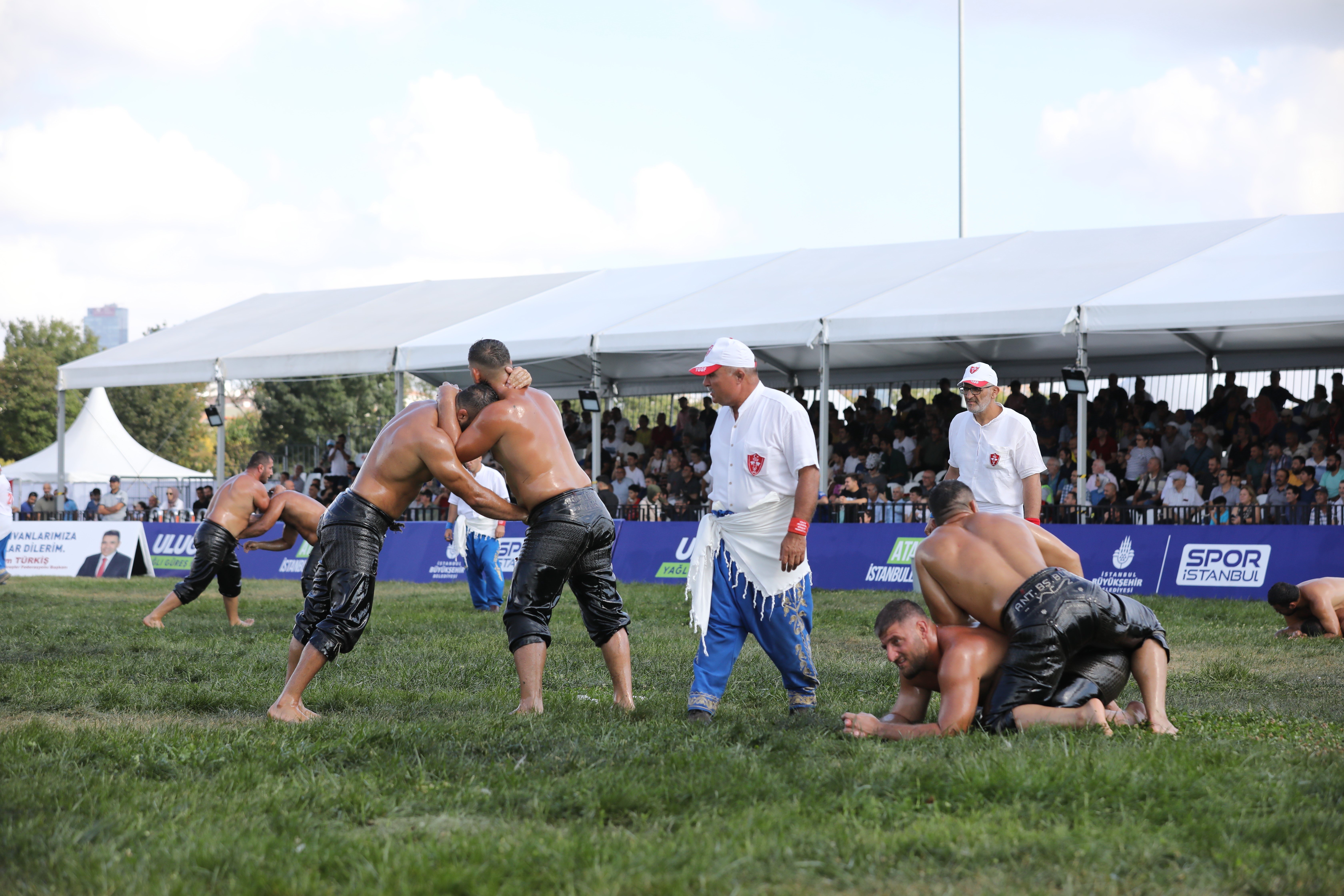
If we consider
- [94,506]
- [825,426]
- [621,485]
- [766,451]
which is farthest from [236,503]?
[94,506]

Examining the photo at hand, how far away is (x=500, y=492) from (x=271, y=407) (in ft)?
140

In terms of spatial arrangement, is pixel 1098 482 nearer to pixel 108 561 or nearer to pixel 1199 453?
pixel 1199 453

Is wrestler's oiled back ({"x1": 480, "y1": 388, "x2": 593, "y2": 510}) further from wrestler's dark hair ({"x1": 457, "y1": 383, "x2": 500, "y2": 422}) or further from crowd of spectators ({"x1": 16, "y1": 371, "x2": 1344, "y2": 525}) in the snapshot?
crowd of spectators ({"x1": 16, "y1": 371, "x2": 1344, "y2": 525})

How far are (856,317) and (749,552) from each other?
10626mm

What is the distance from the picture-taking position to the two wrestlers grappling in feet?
16.7

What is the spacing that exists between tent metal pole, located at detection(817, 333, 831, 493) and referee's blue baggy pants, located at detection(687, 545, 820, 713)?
31.8ft

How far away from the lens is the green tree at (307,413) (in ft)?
173

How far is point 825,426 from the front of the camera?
1706 cm

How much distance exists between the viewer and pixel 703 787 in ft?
13.7

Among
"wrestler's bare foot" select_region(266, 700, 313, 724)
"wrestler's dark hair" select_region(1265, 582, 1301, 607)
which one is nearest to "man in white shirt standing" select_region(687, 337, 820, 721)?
"wrestler's bare foot" select_region(266, 700, 313, 724)

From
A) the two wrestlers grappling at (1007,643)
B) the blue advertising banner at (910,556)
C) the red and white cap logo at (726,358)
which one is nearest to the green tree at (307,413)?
the blue advertising banner at (910,556)

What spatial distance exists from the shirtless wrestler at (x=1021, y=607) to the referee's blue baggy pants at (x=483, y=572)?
749cm

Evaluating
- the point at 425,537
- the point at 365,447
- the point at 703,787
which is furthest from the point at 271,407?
the point at 703,787

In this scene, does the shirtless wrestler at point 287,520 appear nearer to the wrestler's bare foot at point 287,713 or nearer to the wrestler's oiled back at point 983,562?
the wrestler's bare foot at point 287,713
